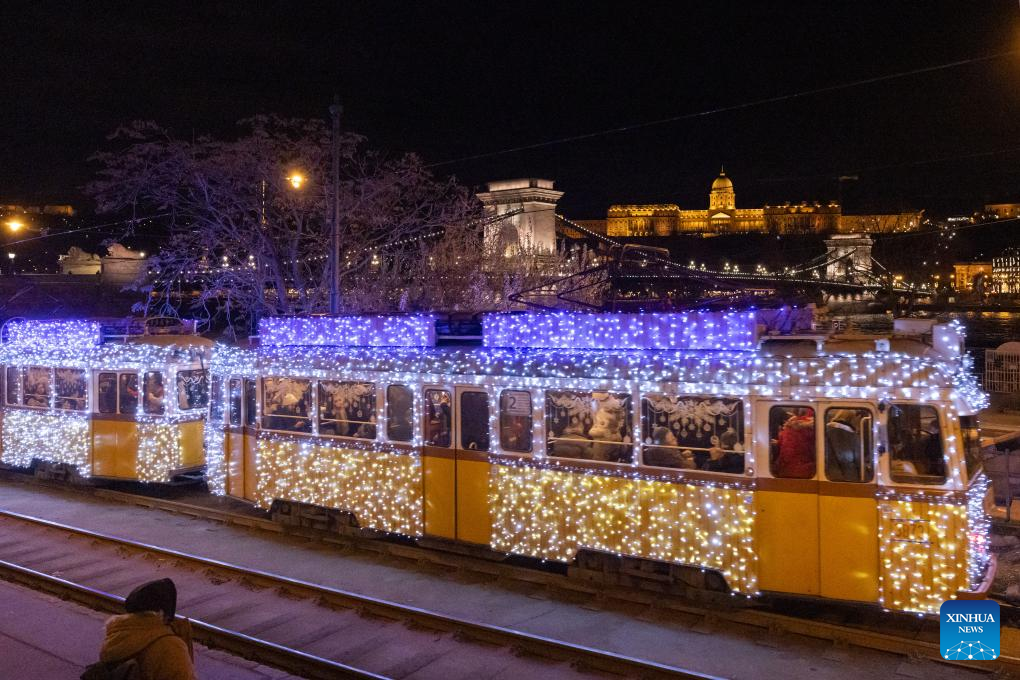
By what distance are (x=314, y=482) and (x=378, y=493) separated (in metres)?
1.20

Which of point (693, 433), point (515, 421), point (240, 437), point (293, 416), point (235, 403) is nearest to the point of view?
point (693, 433)

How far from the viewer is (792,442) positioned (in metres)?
8.01

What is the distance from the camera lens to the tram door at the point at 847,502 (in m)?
7.64

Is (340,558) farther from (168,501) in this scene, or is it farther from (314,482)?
(168,501)

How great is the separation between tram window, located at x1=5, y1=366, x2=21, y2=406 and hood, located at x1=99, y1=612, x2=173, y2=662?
1465cm

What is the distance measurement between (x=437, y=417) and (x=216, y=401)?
4525 millimetres

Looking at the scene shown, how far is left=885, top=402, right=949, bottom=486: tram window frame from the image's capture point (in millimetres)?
7492

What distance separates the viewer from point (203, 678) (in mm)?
7285

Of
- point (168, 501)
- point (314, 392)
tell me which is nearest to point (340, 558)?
point (314, 392)

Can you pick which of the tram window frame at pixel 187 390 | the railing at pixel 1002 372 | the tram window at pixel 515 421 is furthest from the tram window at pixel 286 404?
the railing at pixel 1002 372

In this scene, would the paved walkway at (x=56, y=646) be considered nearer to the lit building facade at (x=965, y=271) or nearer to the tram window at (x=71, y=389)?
the tram window at (x=71, y=389)

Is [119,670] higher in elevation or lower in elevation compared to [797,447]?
lower

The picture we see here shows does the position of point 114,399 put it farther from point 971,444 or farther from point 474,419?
point 971,444

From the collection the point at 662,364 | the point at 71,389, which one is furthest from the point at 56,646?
the point at 71,389
